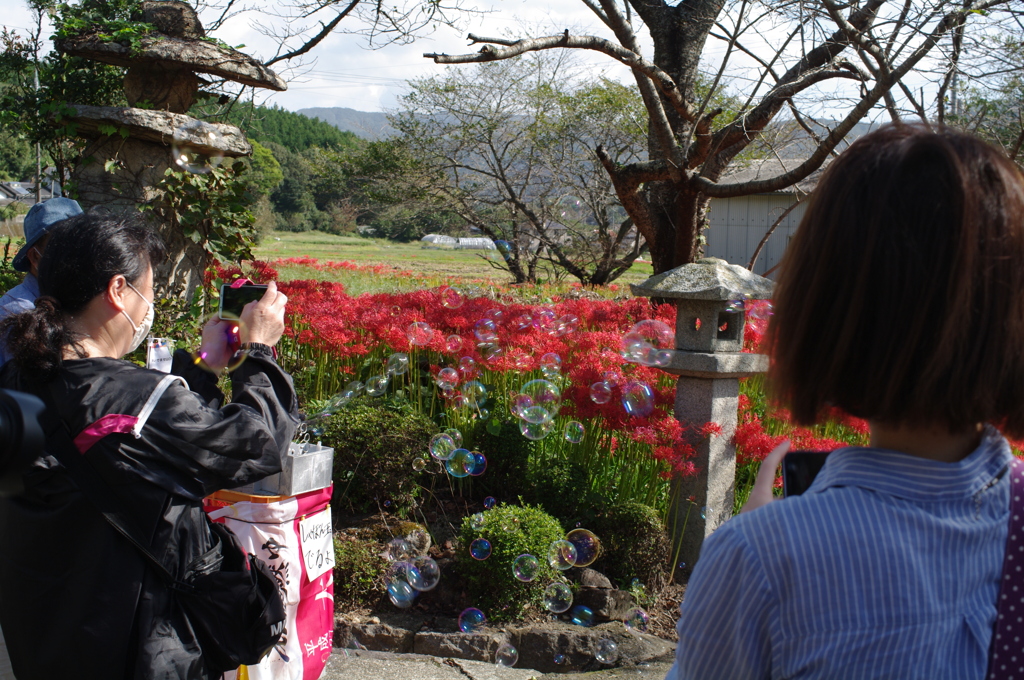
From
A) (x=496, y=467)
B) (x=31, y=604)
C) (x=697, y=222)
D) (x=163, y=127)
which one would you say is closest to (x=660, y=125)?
(x=697, y=222)

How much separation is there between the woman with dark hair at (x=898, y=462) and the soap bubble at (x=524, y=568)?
7.53 ft

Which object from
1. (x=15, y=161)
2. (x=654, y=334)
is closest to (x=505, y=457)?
(x=654, y=334)

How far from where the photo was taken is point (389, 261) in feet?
60.6

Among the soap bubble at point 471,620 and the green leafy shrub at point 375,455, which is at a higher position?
the green leafy shrub at point 375,455

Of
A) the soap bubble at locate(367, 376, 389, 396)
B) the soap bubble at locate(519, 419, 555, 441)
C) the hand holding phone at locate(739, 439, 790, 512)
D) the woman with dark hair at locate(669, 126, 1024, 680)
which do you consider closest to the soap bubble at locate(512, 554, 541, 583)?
the soap bubble at locate(519, 419, 555, 441)

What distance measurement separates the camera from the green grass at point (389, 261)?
37.1ft

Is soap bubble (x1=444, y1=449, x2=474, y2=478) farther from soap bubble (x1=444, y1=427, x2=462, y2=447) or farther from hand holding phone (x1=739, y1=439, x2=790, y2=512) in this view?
hand holding phone (x1=739, y1=439, x2=790, y2=512)

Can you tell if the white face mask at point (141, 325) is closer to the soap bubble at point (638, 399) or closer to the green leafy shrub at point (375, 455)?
the green leafy shrub at point (375, 455)

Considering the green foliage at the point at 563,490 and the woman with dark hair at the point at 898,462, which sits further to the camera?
the green foliage at the point at 563,490

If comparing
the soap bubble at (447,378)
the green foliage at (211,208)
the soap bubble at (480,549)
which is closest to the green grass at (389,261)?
the green foliage at (211,208)

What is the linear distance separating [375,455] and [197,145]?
2.92m

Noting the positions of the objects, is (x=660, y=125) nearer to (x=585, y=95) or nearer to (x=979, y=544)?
(x=979, y=544)

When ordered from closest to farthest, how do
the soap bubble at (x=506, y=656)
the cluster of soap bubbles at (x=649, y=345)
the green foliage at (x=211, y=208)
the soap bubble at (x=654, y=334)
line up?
the soap bubble at (x=506, y=656)
the cluster of soap bubbles at (x=649, y=345)
the soap bubble at (x=654, y=334)
the green foliage at (x=211, y=208)

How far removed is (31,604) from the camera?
1.59 metres
